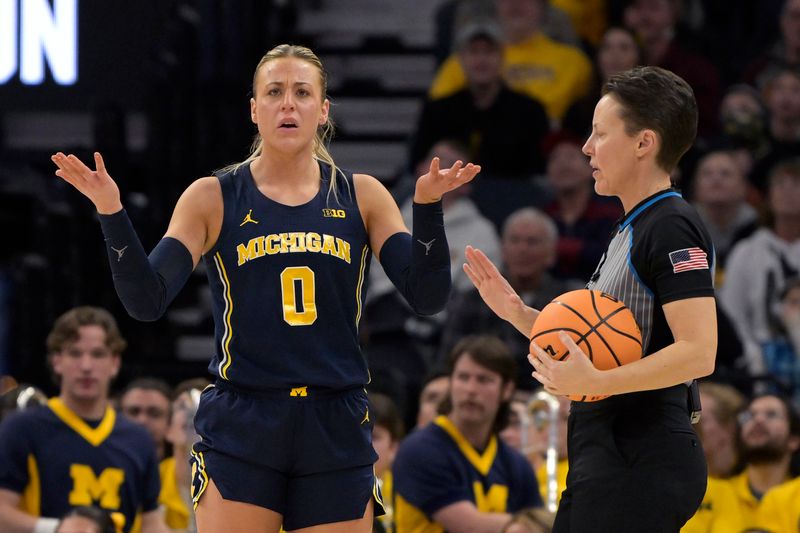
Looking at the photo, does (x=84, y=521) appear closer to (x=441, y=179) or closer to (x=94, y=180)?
(x=94, y=180)

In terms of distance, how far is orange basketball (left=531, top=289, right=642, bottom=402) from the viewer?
144 inches

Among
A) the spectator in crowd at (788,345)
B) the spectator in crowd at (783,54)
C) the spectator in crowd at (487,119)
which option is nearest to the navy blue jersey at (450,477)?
the spectator in crowd at (788,345)

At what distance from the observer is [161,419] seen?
27.0 ft

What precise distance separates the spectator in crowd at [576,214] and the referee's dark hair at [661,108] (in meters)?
5.68

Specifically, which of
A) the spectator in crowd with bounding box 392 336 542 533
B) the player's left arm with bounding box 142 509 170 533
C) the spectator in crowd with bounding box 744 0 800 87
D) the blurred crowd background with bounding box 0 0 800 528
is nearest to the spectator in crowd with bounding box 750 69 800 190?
the blurred crowd background with bounding box 0 0 800 528

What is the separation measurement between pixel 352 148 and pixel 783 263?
4354 mm

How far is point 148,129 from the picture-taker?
1059 cm

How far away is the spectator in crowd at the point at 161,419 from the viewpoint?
810cm

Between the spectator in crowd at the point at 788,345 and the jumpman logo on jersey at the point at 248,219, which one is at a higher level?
the jumpman logo on jersey at the point at 248,219

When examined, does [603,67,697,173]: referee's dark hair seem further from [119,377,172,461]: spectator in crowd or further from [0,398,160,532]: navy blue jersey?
[119,377,172,461]: spectator in crowd

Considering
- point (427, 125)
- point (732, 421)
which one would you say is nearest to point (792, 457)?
point (732, 421)

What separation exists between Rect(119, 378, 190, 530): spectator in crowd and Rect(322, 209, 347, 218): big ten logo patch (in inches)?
160

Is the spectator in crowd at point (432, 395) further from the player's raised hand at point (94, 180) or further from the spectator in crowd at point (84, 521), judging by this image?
the player's raised hand at point (94, 180)

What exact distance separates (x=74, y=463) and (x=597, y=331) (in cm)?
389
